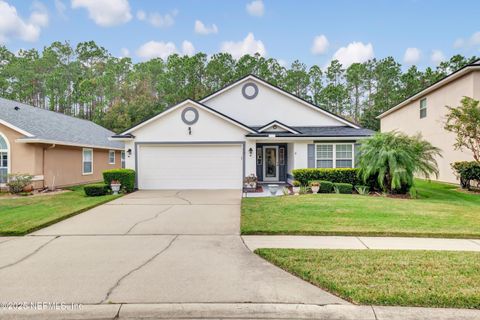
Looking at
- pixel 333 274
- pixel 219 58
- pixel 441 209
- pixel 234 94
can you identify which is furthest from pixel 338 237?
pixel 219 58

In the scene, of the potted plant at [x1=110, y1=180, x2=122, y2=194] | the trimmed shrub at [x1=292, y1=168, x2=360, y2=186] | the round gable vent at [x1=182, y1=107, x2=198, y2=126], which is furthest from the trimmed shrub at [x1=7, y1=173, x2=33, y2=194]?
the trimmed shrub at [x1=292, y1=168, x2=360, y2=186]

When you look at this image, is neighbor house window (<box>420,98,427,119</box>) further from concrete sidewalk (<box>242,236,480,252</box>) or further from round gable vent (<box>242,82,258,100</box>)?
concrete sidewalk (<box>242,236,480,252</box>)

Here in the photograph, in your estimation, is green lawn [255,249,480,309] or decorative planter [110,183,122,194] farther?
decorative planter [110,183,122,194]

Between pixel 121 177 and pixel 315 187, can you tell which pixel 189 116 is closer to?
pixel 121 177

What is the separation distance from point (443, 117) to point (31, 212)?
788 inches

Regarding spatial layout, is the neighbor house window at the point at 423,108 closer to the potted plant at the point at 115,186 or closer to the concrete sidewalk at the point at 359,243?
the concrete sidewalk at the point at 359,243

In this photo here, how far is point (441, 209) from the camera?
29.3ft

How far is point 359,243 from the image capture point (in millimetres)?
5828

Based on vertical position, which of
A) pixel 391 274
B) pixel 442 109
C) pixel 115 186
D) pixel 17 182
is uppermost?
pixel 442 109

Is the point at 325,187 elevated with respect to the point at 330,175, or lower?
lower

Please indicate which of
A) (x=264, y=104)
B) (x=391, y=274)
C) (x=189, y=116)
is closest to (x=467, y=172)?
Result: (x=264, y=104)

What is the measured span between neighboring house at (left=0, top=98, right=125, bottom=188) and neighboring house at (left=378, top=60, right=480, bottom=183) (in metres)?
19.6

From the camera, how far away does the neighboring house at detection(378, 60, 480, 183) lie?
45.0ft

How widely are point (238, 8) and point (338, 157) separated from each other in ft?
34.9
